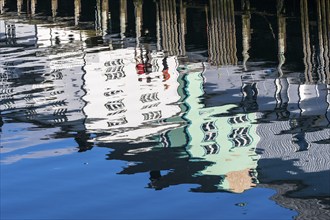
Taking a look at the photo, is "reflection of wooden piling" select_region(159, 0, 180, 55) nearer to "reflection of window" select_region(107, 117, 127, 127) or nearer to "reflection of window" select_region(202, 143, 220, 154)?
"reflection of window" select_region(107, 117, 127, 127)

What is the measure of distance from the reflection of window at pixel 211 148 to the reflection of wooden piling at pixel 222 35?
8.16 meters

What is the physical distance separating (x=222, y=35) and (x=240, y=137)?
11555 millimetres

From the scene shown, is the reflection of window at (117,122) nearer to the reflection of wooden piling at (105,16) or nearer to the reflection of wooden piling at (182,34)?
the reflection of wooden piling at (182,34)

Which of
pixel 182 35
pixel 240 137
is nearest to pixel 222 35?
pixel 182 35

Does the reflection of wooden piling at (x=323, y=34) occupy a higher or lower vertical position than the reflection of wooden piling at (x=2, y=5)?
lower

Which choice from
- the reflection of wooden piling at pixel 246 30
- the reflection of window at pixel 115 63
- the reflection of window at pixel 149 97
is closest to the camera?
the reflection of window at pixel 149 97

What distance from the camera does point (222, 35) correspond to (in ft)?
86.3

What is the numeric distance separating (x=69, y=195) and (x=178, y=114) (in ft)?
16.9

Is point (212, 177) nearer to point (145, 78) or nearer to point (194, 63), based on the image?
point (145, 78)

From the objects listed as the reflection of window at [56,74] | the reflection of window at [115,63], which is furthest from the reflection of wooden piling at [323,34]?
the reflection of window at [56,74]

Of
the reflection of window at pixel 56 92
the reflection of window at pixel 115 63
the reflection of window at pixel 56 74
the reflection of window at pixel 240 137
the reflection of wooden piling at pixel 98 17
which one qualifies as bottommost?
the reflection of window at pixel 240 137

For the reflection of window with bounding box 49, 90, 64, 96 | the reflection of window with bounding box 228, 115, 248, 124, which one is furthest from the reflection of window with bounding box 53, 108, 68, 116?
the reflection of window with bounding box 228, 115, 248, 124

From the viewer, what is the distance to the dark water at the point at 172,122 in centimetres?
1176

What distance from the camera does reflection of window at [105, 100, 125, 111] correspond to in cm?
1749
